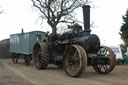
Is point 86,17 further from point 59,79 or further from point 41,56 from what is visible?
point 41,56

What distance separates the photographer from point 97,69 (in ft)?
30.7

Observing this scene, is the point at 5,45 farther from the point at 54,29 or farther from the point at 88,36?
the point at 88,36

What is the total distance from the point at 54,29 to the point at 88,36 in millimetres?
14387

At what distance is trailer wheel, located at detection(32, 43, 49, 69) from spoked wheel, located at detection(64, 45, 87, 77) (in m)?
2.28

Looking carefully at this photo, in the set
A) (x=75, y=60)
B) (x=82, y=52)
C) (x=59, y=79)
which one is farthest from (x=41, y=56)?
(x=82, y=52)

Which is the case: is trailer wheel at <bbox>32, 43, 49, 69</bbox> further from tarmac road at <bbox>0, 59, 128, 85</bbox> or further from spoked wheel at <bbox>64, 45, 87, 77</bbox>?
spoked wheel at <bbox>64, 45, 87, 77</bbox>

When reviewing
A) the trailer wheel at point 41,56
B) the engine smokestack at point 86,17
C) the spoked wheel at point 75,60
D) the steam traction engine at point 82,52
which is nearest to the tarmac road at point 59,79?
the spoked wheel at point 75,60

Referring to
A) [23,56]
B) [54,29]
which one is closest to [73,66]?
[23,56]

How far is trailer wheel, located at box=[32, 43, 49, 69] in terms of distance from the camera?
1053cm

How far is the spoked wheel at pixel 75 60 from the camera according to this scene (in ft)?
24.0

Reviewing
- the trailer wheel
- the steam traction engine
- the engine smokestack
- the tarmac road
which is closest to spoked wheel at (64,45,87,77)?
the steam traction engine

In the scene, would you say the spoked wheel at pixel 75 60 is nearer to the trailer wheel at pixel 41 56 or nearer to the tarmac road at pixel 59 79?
the tarmac road at pixel 59 79

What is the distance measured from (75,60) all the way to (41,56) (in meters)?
3.15

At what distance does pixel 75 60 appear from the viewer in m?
7.95
